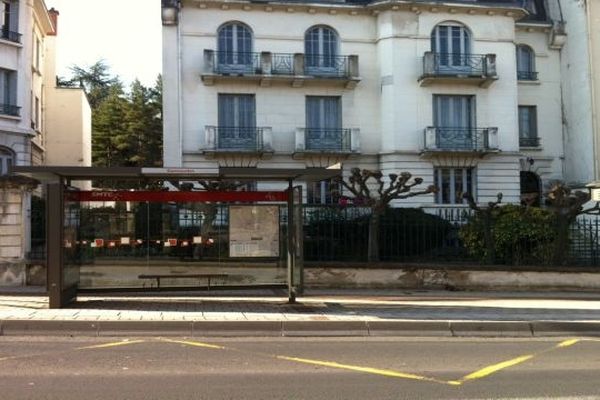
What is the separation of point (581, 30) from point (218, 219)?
28692 millimetres

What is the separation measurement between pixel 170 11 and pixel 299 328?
24104mm

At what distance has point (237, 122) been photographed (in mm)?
32844

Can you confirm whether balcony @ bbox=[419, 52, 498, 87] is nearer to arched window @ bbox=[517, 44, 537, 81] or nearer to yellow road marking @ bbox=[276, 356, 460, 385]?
arched window @ bbox=[517, 44, 537, 81]

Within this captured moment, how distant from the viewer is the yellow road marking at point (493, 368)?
7609mm

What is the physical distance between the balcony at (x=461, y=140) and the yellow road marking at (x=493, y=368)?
80.5ft

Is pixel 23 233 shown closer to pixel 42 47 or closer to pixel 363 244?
pixel 363 244

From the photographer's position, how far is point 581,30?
35312 mm

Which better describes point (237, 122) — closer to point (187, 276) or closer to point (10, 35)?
point (10, 35)

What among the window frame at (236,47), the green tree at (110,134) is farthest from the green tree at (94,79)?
the window frame at (236,47)

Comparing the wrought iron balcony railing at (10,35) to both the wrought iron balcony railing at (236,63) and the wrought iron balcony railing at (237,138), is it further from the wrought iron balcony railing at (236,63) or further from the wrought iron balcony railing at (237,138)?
the wrought iron balcony railing at (237,138)

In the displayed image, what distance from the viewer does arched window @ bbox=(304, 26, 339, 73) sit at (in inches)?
1302

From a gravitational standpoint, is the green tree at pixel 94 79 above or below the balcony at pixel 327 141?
above

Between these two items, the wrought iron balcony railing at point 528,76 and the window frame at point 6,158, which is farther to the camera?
the wrought iron balcony railing at point 528,76

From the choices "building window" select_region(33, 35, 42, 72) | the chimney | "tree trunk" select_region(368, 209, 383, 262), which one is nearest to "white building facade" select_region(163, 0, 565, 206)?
"building window" select_region(33, 35, 42, 72)
